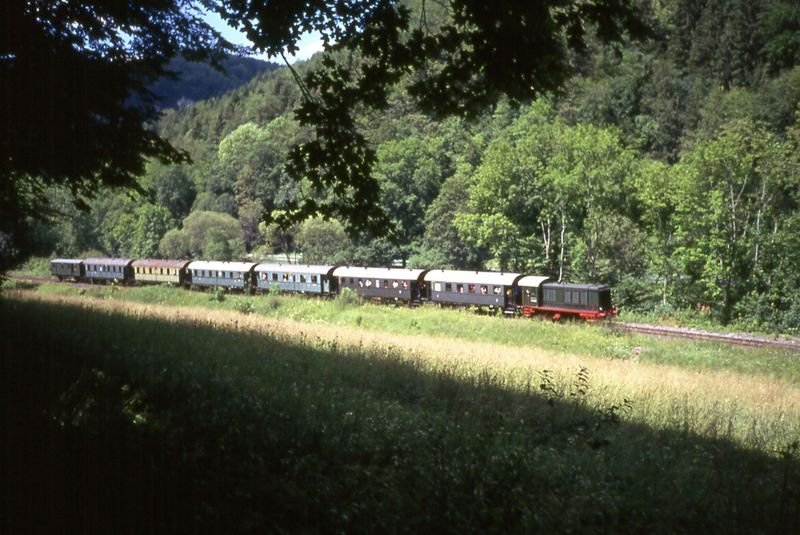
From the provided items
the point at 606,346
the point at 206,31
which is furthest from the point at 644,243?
the point at 206,31

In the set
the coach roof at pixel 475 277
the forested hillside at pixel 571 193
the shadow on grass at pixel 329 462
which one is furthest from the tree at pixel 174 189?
the shadow on grass at pixel 329 462

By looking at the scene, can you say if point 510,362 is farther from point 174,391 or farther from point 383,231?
point 174,391

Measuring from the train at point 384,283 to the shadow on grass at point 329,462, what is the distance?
21603 mm

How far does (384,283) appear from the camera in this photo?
116ft

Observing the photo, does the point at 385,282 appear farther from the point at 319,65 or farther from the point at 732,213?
the point at 319,65

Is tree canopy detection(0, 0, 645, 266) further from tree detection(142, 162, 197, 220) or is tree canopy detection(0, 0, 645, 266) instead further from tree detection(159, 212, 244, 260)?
tree detection(142, 162, 197, 220)

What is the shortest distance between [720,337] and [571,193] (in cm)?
1445

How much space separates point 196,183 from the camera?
4844 centimetres

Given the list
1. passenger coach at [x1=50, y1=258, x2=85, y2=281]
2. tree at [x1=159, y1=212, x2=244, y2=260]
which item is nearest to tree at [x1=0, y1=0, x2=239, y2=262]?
tree at [x1=159, y1=212, x2=244, y2=260]

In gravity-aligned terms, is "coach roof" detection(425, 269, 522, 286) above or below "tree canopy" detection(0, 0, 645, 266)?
below

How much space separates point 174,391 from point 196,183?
43.4m

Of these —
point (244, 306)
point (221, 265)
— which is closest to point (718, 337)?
point (244, 306)

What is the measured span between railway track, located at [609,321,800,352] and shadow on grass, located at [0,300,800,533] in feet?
58.9

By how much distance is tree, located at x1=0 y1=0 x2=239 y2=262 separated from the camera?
8.77 m
